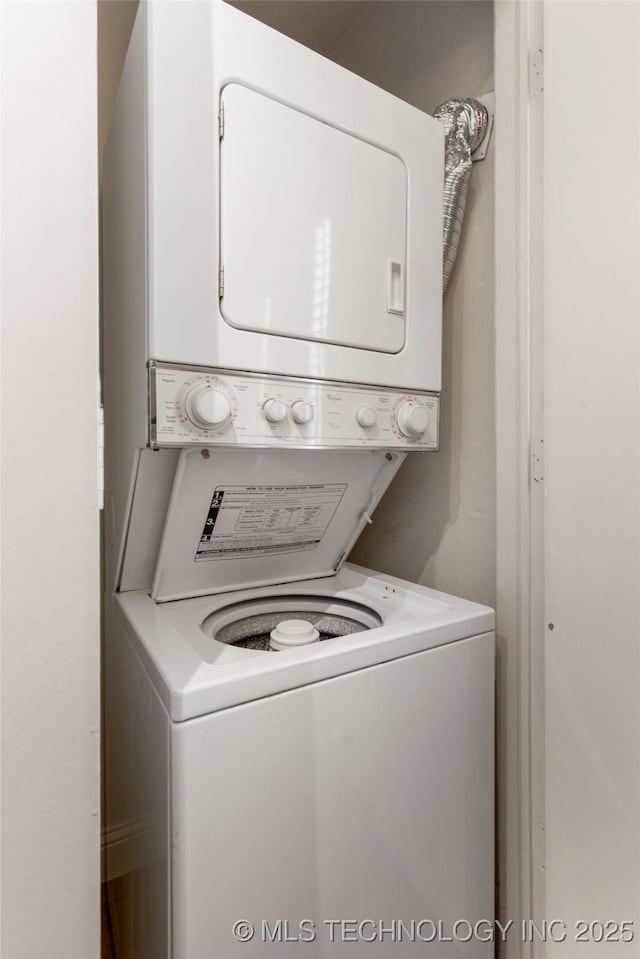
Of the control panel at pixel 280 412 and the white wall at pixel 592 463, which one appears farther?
the white wall at pixel 592 463

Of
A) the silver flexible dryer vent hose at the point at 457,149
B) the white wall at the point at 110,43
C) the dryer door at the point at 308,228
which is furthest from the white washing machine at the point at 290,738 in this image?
the white wall at the point at 110,43

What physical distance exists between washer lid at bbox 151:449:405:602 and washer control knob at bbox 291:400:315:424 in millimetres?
139

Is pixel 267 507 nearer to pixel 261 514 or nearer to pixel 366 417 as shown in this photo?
pixel 261 514

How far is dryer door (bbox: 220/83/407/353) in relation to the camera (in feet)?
3.95

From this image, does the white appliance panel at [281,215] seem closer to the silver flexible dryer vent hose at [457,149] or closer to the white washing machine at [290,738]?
the silver flexible dryer vent hose at [457,149]

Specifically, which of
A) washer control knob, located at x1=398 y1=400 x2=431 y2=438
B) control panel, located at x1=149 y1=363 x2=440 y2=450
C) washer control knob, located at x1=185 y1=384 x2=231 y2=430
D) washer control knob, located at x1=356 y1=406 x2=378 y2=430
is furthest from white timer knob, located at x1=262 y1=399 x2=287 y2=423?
washer control knob, located at x1=398 y1=400 x2=431 y2=438

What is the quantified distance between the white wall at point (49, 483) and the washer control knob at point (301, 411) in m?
0.61

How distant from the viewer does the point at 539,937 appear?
144cm

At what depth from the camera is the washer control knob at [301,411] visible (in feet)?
4.28

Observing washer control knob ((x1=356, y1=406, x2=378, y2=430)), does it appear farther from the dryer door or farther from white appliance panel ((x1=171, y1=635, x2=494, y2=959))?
white appliance panel ((x1=171, y1=635, x2=494, y2=959))

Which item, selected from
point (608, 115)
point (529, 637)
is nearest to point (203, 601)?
point (529, 637)

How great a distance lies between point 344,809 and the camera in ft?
3.69

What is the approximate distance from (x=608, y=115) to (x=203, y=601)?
5.45 ft

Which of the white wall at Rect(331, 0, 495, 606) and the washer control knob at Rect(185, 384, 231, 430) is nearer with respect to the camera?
the washer control knob at Rect(185, 384, 231, 430)
